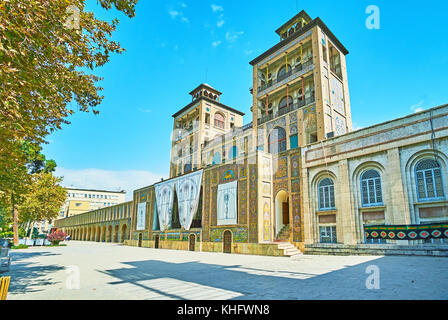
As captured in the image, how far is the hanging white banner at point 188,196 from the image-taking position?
79.0ft

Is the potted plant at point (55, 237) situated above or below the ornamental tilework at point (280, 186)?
below

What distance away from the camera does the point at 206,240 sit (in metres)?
22.4

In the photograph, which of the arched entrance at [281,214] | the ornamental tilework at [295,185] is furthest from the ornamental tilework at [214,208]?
the ornamental tilework at [295,185]

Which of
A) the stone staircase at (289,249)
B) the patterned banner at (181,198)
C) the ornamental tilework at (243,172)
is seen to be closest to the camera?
the stone staircase at (289,249)

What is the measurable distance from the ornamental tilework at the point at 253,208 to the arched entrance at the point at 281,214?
197 cm

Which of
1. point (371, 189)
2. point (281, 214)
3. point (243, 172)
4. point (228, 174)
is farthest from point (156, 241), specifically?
point (371, 189)

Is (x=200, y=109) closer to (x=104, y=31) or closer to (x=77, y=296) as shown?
(x=104, y=31)

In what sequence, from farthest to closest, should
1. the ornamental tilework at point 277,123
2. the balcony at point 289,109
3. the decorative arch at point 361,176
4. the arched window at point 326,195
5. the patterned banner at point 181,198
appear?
the patterned banner at point 181,198, the ornamental tilework at point 277,123, the balcony at point 289,109, the arched window at point 326,195, the decorative arch at point 361,176

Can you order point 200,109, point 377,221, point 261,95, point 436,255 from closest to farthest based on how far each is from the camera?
point 436,255 → point 377,221 → point 261,95 → point 200,109

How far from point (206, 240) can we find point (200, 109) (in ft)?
59.3

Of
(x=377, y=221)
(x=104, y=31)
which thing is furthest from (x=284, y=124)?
(x=104, y=31)

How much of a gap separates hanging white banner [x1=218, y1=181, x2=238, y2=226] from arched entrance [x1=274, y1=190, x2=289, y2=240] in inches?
121

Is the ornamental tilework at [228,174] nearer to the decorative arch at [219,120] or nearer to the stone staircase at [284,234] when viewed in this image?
the stone staircase at [284,234]

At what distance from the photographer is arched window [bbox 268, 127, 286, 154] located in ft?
75.4
